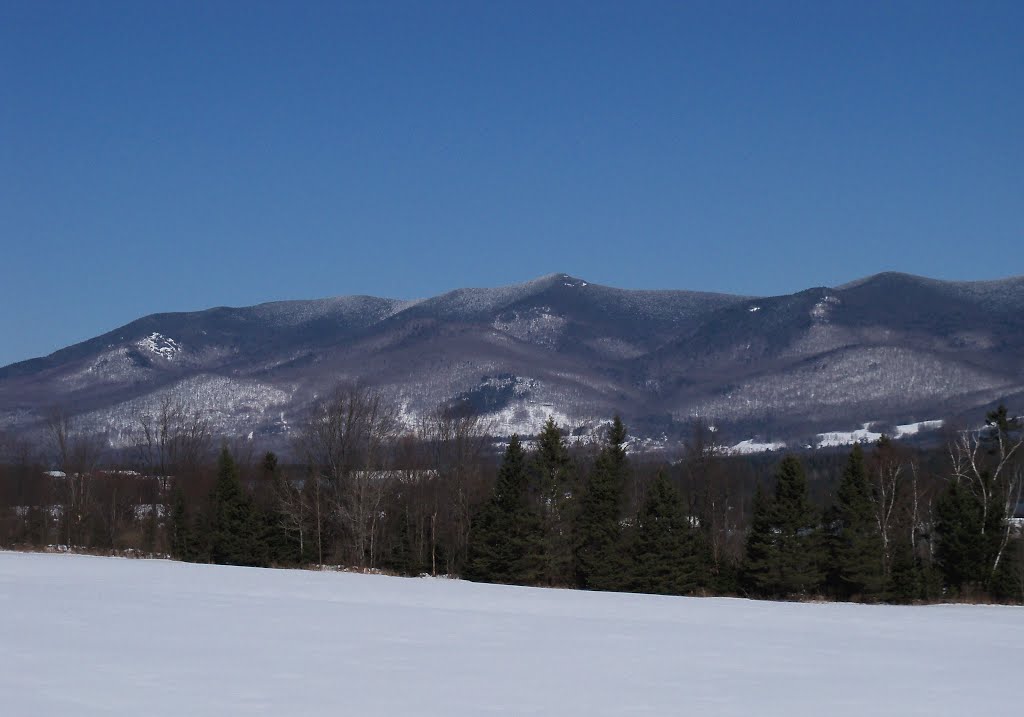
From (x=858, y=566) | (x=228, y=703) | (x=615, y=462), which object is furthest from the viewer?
(x=615, y=462)

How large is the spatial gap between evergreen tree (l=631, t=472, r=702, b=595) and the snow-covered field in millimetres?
26642

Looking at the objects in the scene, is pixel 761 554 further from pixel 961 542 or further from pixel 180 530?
pixel 180 530

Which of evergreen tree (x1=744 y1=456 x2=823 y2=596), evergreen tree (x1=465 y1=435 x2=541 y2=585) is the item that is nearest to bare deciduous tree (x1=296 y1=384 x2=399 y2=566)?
evergreen tree (x1=465 y1=435 x2=541 y2=585)

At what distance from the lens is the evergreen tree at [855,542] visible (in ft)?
177

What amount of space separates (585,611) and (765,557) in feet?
100

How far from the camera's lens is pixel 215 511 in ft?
227

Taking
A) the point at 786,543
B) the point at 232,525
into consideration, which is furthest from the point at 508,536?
the point at 232,525

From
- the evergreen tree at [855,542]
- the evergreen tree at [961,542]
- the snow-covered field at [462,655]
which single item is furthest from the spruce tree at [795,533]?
the snow-covered field at [462,655]

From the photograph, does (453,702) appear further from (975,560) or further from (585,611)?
(975,560)

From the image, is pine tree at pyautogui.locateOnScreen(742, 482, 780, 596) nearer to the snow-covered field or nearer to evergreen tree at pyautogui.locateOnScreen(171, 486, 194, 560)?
the snow-covered field

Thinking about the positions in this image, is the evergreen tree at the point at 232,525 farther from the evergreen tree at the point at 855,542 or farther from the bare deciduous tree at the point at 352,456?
the evergreen tree at the point at 855,542

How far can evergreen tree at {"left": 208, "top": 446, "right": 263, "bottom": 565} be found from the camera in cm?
6731

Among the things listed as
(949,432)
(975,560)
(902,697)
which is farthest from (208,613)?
(949,432)

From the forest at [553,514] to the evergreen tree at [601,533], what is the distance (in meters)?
0.11
